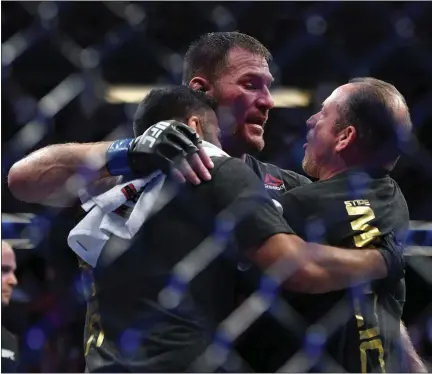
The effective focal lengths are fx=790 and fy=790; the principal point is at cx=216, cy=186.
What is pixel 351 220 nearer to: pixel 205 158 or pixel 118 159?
pixel 205 158

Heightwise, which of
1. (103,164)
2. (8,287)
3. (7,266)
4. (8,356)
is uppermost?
(103,164)

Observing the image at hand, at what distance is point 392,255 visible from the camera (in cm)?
153

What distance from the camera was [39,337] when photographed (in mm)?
2818

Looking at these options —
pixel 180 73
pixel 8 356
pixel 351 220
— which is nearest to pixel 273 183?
pixel 351 220

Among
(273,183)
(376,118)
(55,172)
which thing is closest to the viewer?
(55,172)

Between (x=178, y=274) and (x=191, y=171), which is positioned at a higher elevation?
(x=191, y=171)

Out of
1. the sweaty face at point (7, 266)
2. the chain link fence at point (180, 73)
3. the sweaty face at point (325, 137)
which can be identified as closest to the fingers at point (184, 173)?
the sweaty face at point (325, 137)

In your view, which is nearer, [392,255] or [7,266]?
[392,255]

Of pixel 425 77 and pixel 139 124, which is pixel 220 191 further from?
pixel 425 77

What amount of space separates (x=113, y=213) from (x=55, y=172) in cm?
21

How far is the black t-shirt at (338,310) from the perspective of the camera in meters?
1.55

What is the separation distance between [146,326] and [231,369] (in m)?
0.18

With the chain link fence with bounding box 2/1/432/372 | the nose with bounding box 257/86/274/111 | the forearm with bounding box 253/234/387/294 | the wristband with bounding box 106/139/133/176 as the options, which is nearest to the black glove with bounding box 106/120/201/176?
the wristband with bounding box 106/139/133/176

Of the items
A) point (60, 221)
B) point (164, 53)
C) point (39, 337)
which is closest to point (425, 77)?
point (164, 53)
